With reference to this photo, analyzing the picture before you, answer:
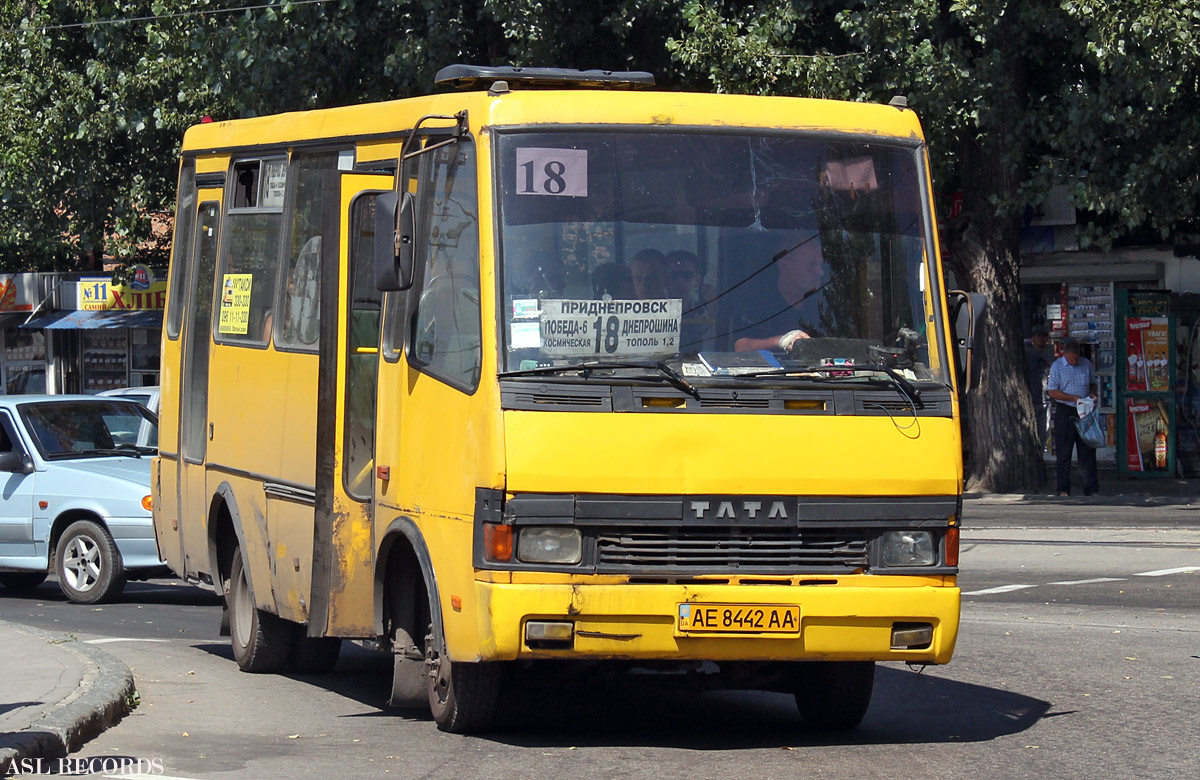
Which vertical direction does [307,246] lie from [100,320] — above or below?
below

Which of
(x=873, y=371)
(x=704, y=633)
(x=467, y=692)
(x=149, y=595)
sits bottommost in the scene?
(x=149, y=595)

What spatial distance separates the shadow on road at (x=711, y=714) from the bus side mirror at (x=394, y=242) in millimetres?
1866

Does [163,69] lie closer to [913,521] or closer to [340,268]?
[340,268]

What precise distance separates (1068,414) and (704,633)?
630 inches

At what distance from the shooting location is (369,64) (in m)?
23.0

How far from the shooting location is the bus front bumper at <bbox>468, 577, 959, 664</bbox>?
699 cm

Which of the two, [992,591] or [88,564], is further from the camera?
[88,564]

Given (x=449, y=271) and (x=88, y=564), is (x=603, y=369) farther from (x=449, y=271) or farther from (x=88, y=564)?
(x=88, y=564)

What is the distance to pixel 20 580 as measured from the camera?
52.8 feet

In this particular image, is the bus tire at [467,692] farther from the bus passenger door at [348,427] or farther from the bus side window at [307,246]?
the bus side window at [307,246]

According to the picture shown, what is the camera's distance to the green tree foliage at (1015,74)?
19172 millimetres

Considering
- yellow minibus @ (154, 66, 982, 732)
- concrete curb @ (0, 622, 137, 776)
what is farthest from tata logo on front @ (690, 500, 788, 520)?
concrete curb @ (0, 622, 137, 776)

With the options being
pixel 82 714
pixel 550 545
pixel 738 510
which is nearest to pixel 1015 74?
pixel 738 510

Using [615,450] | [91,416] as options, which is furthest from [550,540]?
[91,416]
